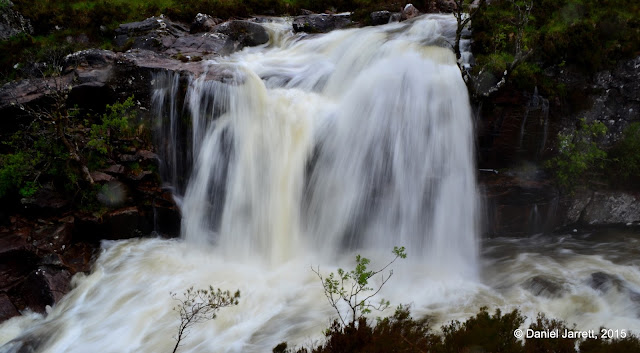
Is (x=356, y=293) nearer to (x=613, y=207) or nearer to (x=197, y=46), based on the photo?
(x=613, y=207)

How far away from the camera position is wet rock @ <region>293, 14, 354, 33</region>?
45.9 ft

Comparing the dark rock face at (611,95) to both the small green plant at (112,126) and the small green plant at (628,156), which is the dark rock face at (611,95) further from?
the small green plant at (112,126)

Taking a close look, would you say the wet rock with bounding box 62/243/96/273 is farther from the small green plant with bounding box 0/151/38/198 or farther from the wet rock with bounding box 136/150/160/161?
the wet rock with bounding box 136/150/160/161

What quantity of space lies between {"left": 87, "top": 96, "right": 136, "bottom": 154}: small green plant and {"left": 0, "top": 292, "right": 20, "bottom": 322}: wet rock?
3266mm

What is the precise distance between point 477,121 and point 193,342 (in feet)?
23.5

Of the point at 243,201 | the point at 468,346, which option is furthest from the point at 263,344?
the point at 243,201

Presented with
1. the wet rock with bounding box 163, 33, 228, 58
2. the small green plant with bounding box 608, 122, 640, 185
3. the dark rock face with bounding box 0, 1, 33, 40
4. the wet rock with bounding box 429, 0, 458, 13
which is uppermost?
the dark rock face with bounding box 0, 1, 33, 40

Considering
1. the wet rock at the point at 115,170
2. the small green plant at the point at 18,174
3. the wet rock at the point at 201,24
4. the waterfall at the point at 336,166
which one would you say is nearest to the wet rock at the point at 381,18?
the waterfall at the point at 336,166

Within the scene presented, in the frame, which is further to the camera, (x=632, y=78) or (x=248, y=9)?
(x=248, y=9)

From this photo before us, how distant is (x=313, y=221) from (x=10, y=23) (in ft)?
44.2

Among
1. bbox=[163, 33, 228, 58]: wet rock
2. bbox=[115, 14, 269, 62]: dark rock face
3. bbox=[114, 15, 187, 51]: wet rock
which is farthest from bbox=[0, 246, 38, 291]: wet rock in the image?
bbox=[114, 15, 187, 51]: wet rock

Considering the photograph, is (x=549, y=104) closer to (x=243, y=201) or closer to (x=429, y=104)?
(x=429, y=104)

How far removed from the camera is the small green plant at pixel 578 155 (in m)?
8.83

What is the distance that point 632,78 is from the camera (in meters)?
8.91
